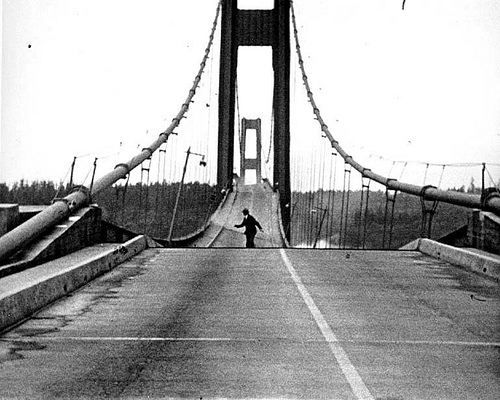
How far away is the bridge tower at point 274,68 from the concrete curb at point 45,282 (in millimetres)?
42188

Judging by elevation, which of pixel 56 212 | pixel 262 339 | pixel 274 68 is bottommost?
pixel 262 339

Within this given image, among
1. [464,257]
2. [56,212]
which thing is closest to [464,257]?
[464,257]

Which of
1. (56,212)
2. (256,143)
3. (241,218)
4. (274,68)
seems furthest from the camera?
(256,143)

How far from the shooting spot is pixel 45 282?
1062 cm

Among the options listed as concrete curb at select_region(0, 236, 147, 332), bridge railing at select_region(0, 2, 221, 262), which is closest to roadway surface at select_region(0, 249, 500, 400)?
concrete curb at select_region(0, 236, 147, 332)

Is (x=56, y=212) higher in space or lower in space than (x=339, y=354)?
higher

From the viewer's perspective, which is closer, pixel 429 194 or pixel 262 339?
pixel 262 339

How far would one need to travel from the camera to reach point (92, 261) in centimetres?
1357

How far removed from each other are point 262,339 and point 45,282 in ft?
10.4

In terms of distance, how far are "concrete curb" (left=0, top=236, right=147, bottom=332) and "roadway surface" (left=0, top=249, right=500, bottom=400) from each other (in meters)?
0.17

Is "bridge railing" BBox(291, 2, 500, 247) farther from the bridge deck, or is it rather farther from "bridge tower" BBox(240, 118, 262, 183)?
"bridge tower" BBox(240, 118, 262, 183)

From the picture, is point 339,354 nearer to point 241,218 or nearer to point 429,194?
point 429,194

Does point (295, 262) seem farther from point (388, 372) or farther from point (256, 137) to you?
point (256, 137)

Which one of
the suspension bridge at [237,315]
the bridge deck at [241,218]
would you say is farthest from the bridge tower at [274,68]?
the suspension bridge at [237,315]
